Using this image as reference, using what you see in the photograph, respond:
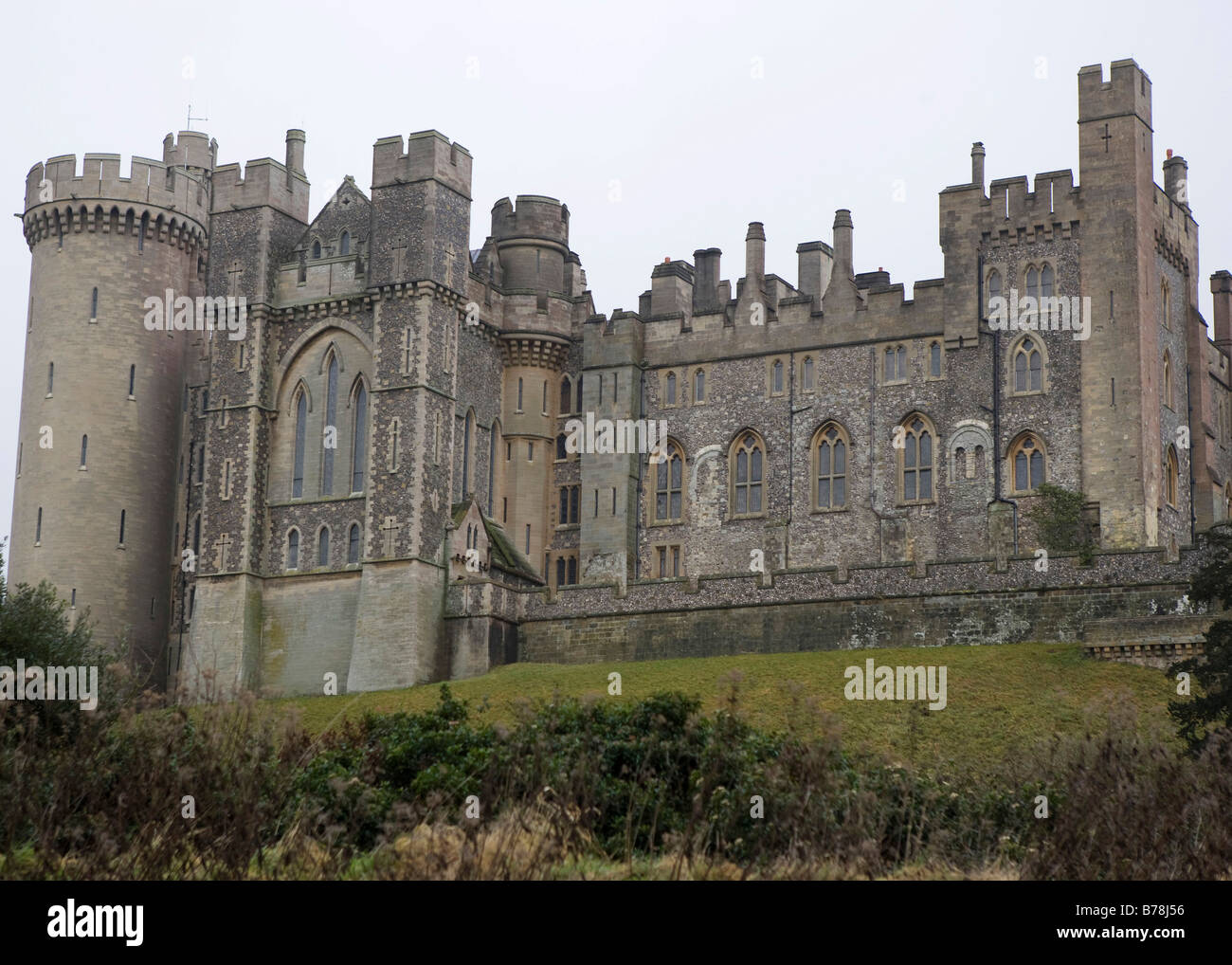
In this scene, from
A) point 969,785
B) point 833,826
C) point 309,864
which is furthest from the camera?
point 969,785

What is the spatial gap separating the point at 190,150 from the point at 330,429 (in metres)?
17.3

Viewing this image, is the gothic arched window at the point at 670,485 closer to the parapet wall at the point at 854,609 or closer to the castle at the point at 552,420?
the castle at the point at 552,420

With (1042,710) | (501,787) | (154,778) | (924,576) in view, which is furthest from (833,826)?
(924,576)

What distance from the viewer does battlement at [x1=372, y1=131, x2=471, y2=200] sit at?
51.5m

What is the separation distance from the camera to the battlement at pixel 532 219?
5694 cm

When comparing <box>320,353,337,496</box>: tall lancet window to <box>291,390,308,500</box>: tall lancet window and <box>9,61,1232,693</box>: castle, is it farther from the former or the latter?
<box>291,390,308,500</box>: tall lancet window

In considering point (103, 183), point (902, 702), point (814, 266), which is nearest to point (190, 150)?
point (103, 183)

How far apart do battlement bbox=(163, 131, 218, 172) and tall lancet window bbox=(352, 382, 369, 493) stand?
16.3 m

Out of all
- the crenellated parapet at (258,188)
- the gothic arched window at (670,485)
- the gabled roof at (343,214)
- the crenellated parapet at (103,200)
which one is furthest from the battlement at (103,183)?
the gothic arched window at (670,485)

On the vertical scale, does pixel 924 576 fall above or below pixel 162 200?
below

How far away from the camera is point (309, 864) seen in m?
16.6

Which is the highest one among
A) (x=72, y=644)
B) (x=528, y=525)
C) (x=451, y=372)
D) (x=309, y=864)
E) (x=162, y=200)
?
(x=162, y=200)
